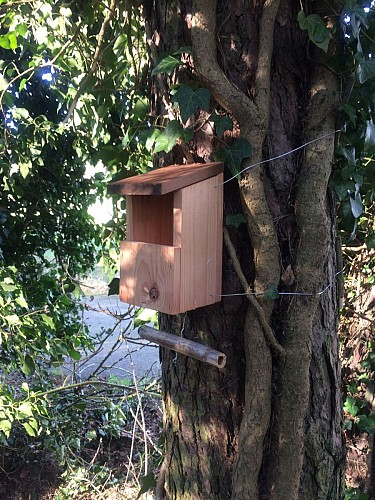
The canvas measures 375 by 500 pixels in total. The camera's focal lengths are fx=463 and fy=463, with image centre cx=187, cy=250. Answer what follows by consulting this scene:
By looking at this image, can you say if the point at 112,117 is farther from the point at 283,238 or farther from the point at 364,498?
the point at 364,498

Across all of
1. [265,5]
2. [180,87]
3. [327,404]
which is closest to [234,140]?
[180,87]

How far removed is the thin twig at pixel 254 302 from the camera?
1084 millimetres

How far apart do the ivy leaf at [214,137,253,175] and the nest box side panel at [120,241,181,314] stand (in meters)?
0.23

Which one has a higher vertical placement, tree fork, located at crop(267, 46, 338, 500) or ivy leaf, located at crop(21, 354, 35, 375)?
tree fork, located at crop(267, 46, 338, 500)

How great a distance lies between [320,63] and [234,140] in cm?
27

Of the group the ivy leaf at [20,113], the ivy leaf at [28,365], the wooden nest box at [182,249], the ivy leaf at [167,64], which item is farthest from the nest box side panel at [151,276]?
the ivy leaf at [20,113]

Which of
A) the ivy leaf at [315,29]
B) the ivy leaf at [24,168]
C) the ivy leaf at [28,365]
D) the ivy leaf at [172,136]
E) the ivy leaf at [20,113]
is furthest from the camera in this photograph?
the ivy leaf at [24,168]

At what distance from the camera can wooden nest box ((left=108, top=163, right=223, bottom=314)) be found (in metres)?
1.06

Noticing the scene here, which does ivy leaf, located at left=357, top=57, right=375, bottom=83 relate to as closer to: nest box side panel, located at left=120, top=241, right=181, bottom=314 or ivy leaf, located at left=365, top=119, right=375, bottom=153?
ivy leaf, located at left=365, top=119, right=375, bottom=153

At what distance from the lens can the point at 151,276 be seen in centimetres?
112

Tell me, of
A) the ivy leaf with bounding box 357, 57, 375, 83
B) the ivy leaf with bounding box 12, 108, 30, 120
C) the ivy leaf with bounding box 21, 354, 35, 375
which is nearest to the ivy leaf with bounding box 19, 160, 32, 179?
A: the ivy leaf with bounding box 12, 108, 30, 120

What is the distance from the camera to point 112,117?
2068 millimetres

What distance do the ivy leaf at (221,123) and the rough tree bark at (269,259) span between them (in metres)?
0.03

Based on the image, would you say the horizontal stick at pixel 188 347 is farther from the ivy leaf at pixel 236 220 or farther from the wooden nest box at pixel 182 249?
the ivy leaf at pixel 236 220
